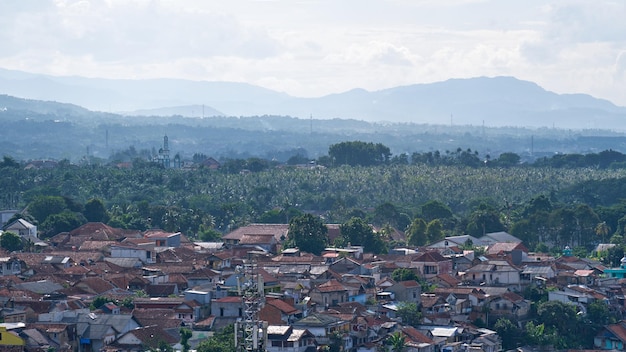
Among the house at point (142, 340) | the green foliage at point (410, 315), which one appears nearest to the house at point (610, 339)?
the green foliage at point (410, 315)

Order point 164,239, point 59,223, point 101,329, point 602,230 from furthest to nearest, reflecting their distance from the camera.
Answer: point 602,230, point 59,223, point 164,239, point 101,329

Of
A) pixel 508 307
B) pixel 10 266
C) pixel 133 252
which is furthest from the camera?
pixel 133 252

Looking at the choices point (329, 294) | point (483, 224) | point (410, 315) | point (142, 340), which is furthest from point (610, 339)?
point (483, 224)

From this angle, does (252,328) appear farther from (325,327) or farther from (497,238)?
(497,238)

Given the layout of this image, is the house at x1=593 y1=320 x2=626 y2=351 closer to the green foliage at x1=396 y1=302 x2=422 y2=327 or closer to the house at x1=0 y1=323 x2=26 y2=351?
the green foliage at x1=396 y1=302 x2=422 y2=327

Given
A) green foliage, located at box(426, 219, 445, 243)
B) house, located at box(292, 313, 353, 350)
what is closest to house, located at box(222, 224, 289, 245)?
green foliage, located at box(426, 219, 445, 243)

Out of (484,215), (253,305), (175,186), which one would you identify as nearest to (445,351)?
(253,305)

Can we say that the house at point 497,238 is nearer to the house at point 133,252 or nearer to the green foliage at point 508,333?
the house at point 133,252
